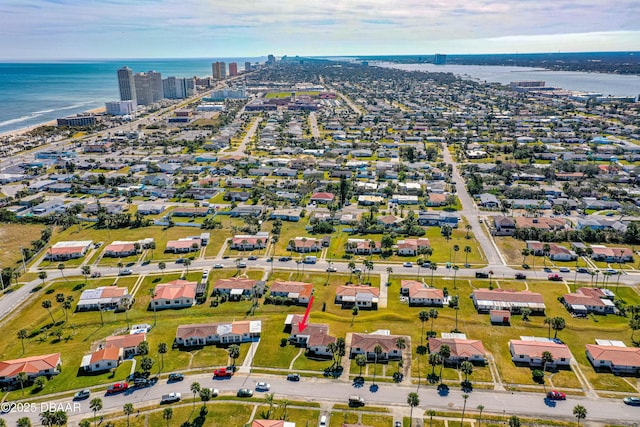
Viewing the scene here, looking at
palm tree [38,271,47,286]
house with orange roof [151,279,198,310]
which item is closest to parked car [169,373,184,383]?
house with orange roof [151,279,198,310]

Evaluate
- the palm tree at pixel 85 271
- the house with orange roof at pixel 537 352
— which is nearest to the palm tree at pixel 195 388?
the house with orange roof at pixel 537 352

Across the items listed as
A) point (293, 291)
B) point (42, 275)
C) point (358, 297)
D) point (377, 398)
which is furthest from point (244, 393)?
point (42, 275)

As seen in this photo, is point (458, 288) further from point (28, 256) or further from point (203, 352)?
point (28, 256)

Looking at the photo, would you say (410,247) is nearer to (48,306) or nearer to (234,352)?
(234,352)

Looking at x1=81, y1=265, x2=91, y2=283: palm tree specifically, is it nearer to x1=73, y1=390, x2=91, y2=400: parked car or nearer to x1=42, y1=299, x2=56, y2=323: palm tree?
x1=42, y1=299, x2=56, y2=323: palm tree

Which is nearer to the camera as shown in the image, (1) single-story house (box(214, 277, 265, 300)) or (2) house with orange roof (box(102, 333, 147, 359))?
(2) house with orange roof (box(102, 333, 147, 359))

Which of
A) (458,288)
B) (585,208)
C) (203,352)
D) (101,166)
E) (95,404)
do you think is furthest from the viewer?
(101,166)

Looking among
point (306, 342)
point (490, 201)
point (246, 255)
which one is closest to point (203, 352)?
point (306, 342)
